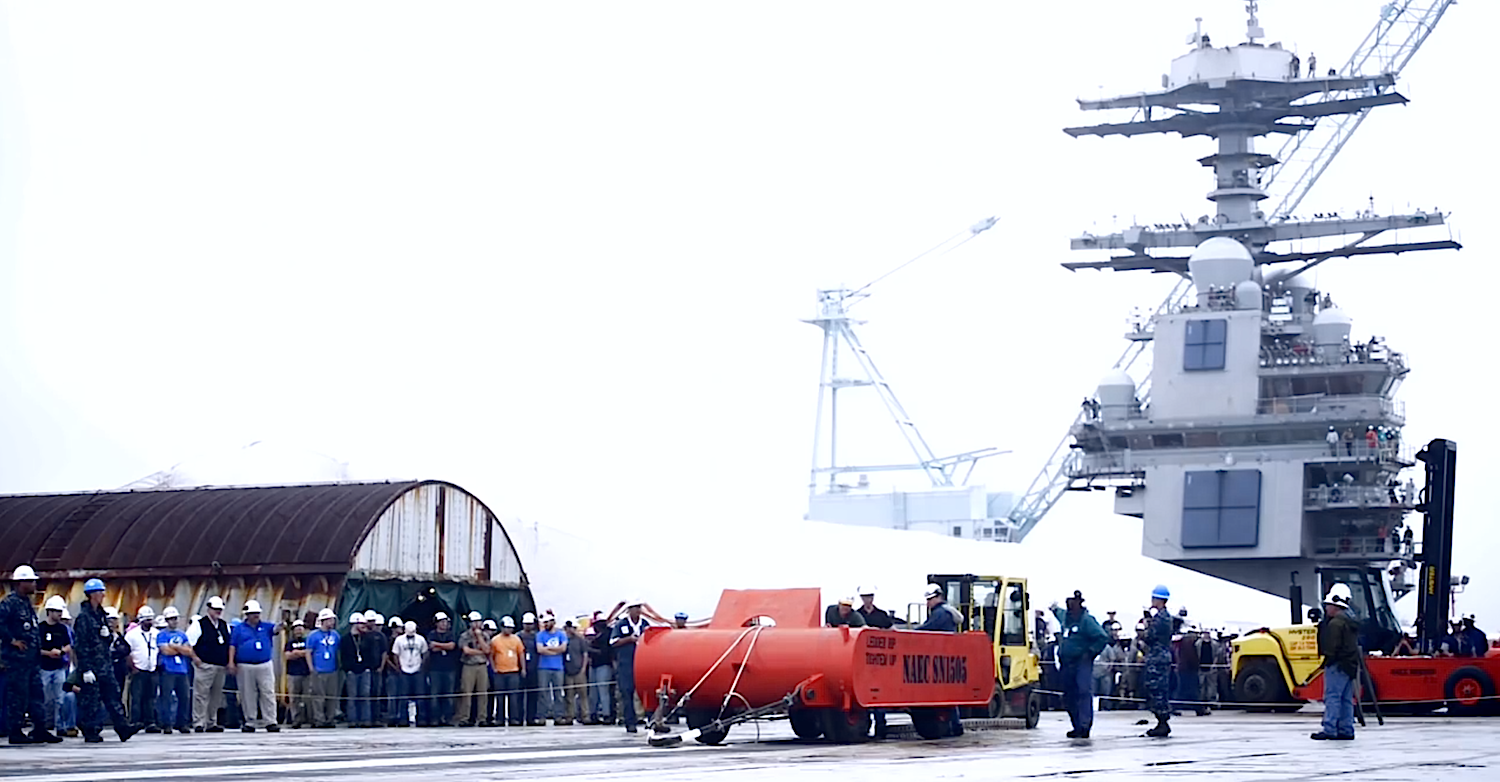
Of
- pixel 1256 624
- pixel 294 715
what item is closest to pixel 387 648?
pixel 294 715

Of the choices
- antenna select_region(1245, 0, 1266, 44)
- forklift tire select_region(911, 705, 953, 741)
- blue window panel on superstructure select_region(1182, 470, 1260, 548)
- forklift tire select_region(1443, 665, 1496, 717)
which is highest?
antenna select_region(1245, 0, 1266, 44)

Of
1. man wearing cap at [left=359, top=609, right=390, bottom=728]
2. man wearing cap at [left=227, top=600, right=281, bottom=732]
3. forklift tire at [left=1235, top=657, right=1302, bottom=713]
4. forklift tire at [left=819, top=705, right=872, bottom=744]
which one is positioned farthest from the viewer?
forklift tire at [left=1235, top=657, right=1302, bottom=713]

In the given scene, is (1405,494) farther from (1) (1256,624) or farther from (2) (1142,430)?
(1) (1256,624)

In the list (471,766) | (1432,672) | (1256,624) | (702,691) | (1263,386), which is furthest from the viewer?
(1263,386)

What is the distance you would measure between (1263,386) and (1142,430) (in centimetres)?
433

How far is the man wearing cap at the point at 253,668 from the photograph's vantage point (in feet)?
80.2

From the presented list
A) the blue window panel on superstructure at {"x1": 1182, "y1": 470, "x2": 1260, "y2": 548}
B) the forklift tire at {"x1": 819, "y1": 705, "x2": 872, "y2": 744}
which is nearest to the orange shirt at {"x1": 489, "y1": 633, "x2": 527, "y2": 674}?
the forklift tire at {"x1": 819, "y1": 705, "x2": 872, "y2": 744}

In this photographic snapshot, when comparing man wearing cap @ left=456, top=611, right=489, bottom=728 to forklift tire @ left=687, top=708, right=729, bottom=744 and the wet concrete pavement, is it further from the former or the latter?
forklift tire @ left=687, top=708, right=729, bottom=744

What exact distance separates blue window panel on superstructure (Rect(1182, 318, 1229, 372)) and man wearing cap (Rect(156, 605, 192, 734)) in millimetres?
47993

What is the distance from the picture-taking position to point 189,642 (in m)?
25.1

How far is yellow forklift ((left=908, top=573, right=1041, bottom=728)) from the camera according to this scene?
27.2 meters

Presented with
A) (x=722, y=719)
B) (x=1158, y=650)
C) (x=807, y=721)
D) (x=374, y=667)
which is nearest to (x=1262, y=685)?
(x=1158, y=650)

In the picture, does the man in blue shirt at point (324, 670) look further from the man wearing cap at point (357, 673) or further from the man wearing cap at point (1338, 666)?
the man wearing cap at point (1338, 666)

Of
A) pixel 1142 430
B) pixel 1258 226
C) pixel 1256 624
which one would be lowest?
pixel 1256 624
